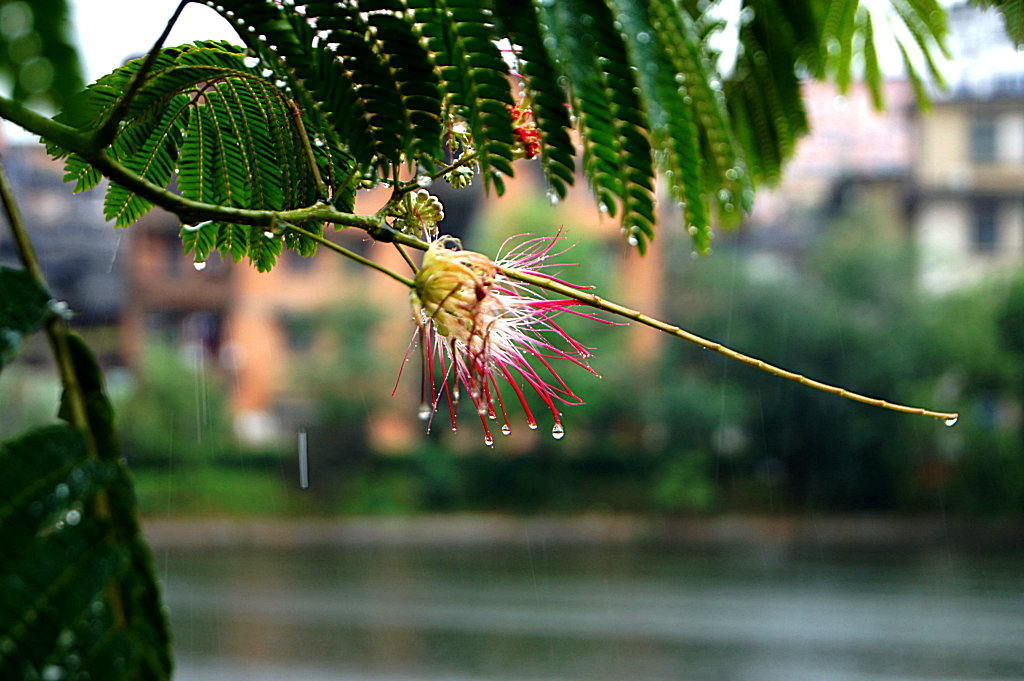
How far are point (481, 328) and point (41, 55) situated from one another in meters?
0.26

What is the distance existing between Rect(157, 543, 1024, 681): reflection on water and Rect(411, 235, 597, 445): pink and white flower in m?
6.13

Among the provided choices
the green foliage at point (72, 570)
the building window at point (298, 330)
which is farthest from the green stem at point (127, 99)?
the building window at point (298, 330)

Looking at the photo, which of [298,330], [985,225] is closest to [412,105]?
[298,330]

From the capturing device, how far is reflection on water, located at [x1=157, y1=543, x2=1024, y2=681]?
645 cm

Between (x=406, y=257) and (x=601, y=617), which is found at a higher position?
(x=406, y=257)

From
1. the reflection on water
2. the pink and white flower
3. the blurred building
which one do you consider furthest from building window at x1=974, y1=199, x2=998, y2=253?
the pink and white flower

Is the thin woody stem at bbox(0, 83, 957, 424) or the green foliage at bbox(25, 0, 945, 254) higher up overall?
the green foliage at bbox(25, 0, 945, 254)

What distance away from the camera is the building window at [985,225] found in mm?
16328

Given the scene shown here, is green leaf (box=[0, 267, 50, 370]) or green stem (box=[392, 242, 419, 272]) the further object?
green stem (box=[392, 242, 419, 272])

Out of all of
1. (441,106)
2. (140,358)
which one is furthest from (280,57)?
(140,358)

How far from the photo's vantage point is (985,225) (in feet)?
54.0

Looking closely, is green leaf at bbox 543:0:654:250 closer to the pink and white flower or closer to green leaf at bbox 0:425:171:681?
the pink and white flower

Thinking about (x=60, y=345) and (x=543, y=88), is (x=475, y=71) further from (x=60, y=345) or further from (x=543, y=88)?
(x=60, y=345)

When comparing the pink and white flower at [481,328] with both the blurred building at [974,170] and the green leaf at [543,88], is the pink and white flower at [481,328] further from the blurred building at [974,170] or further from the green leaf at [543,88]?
the blurred building at [974,170]
